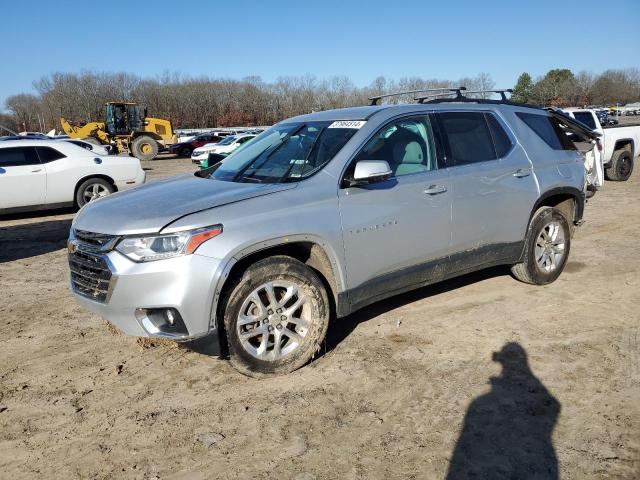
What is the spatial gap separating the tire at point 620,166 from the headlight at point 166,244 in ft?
42.9

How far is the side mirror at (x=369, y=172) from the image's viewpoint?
149 inches

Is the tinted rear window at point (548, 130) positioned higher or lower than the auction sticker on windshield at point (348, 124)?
lower

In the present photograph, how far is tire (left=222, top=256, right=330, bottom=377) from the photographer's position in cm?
350

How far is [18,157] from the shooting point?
33.7 feet

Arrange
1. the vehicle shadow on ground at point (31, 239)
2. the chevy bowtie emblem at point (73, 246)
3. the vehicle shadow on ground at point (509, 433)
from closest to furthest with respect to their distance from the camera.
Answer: the vehicle shadow on ground at point (509, 433) < the chevy bowtie emblem at point (73, 246) < the vehicle shadow on ground at point (31, 239)

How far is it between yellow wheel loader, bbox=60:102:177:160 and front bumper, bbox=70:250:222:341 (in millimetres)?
29494

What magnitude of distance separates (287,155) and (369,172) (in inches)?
33.7

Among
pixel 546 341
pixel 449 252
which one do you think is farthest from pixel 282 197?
pixel 546 341

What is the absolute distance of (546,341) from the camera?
4242 millimetres

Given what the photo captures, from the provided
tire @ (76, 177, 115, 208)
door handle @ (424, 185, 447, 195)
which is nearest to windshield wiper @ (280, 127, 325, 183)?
door handle @ (424, 185, 447, 195)

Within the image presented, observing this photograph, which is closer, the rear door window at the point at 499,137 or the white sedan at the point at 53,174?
the rear door window at the point at 499,137

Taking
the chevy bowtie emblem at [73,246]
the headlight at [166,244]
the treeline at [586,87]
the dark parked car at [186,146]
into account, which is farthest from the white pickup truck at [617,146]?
the treeline at [586,87]

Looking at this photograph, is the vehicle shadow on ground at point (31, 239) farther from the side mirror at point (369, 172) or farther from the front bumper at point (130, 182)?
the side mirror at point (369, 172)

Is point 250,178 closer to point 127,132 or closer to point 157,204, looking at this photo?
point 157,204
